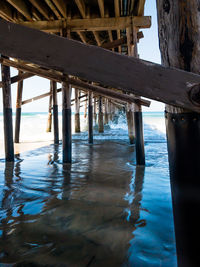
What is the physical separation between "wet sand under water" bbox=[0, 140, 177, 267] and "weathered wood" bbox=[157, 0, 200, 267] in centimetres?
54

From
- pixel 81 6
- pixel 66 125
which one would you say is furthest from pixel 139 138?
pixel 81 6

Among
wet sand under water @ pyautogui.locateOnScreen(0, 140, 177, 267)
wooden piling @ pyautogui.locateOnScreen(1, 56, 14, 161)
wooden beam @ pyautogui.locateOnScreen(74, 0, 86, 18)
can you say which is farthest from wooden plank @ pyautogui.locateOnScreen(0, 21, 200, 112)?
wooden piling @ pyautogui.locateOnScreen(1, 56, 14, 161)

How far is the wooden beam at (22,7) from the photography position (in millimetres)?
3889

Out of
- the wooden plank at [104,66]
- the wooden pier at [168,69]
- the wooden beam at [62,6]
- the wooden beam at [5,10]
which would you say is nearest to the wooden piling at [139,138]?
the wooden beam at [62,6]

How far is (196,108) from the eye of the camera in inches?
39.9

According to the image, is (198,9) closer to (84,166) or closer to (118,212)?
(118,212)

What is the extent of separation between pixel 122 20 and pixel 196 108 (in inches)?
165

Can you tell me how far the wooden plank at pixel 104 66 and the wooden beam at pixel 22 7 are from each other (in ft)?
11.6

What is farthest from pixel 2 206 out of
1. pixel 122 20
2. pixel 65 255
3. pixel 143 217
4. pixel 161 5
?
pixel 122 20

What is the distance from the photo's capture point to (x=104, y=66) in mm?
A: 1081

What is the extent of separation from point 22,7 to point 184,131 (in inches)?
181

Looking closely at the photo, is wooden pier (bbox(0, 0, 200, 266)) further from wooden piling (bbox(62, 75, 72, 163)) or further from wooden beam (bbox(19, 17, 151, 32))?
wooden beam (bbox(19, 17, 151, 32))

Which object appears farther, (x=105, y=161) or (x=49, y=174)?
(x=105, y=161)

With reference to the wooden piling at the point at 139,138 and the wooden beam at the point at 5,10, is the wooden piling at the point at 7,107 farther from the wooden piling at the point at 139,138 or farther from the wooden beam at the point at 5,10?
the wooden piling at the point at 139,138
